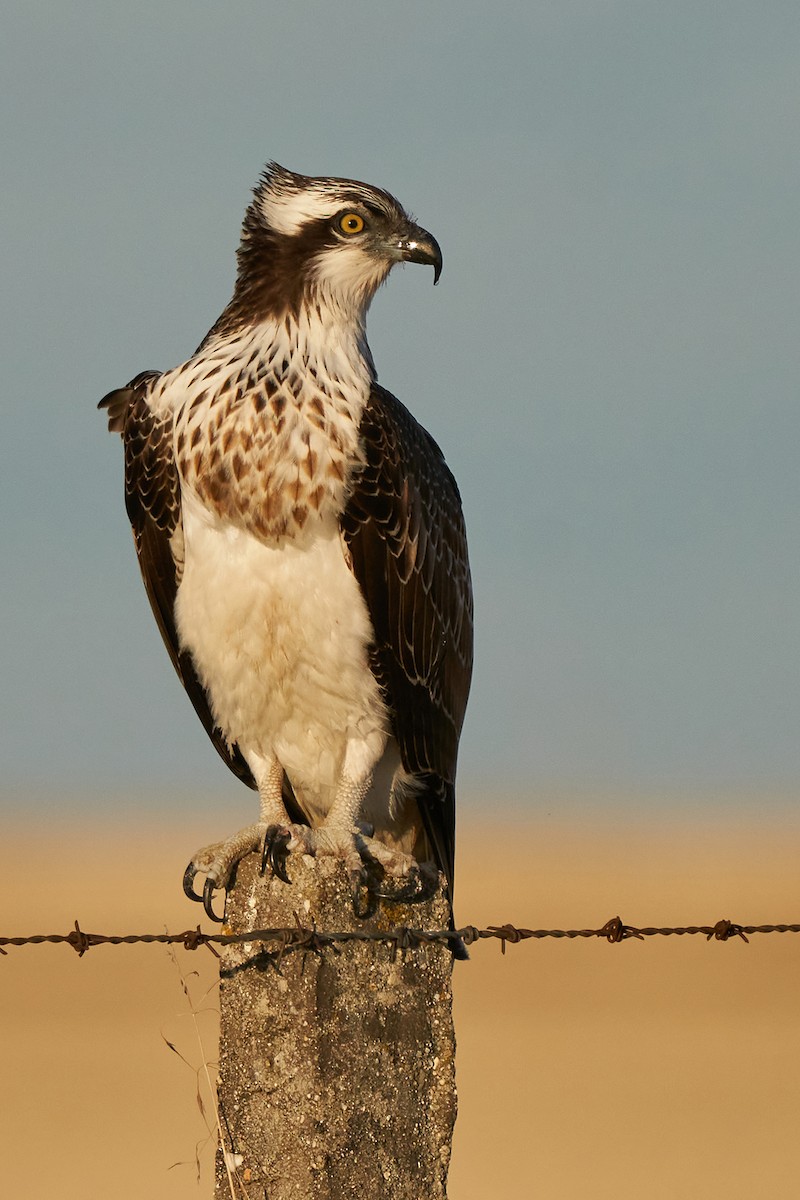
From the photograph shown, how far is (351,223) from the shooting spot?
267 inches

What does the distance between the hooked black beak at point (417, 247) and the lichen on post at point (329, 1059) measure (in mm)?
2880

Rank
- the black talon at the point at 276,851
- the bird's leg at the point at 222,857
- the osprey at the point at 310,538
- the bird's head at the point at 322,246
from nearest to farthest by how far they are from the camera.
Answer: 1. the black talon at the point at 276,851
2. the bird's leg at the point at 222,857
3. the osprey at the point at 310,538
4. the bird's head at the point at 322,246

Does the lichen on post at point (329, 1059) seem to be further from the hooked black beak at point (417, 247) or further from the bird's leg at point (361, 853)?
the hooked black beak at point (417, 247)

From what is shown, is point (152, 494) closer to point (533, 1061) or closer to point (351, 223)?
point (351, 223)

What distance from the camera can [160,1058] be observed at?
59.0 feet

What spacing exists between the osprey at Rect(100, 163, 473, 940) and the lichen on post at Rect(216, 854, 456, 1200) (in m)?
1.09

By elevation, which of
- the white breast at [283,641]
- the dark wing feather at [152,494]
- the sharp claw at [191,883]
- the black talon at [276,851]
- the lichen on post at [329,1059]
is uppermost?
the dark wing feather at [152,494]

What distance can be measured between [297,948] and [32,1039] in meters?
15.7

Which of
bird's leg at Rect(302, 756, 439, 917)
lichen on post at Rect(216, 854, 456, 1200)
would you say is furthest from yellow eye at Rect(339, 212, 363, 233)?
lichen on post at Rect(216, 854, 456, 1200)

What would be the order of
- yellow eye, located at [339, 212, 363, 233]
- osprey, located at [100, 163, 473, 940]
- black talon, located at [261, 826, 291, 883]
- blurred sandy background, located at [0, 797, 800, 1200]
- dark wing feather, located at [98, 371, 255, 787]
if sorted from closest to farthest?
black talon, located at [261, 826, 291, 883] < osprey, located at [100, 163, 473, 940] < dark wing feather, located at [98, 371, 255, 787] < yellow eye, located at [339, 212, 363, 233] < blurred sandy background, located at [0, 797, 800, 1200]

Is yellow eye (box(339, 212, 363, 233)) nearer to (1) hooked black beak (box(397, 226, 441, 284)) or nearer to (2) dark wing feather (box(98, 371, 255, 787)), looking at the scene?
(1) hooked black beak (box(397, 226, 441, 284))

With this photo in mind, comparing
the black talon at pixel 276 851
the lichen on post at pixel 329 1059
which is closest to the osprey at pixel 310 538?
the black talon at pixel 276 851

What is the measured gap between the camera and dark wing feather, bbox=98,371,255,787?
6.43m

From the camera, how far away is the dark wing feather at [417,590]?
6.33 m
